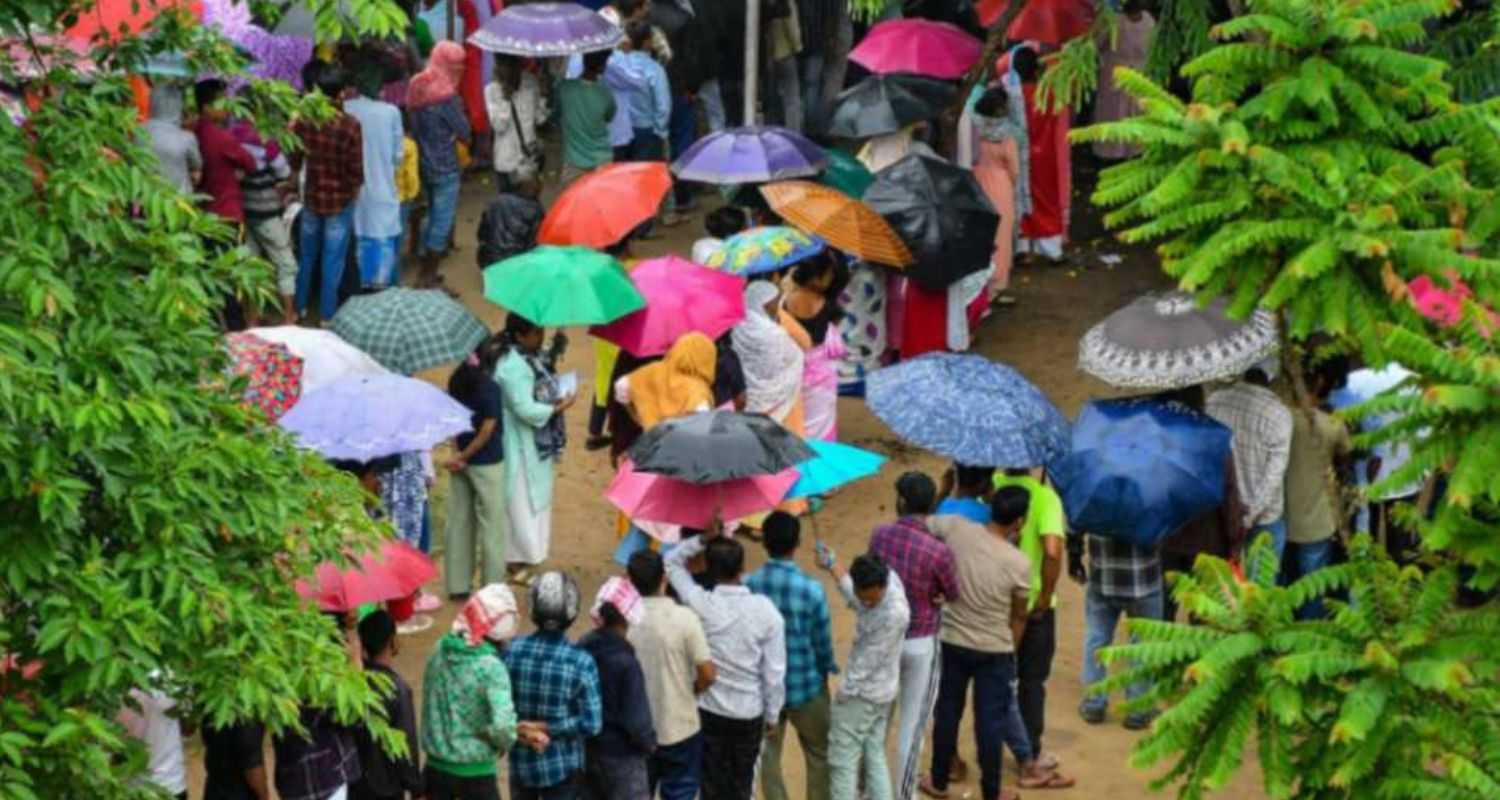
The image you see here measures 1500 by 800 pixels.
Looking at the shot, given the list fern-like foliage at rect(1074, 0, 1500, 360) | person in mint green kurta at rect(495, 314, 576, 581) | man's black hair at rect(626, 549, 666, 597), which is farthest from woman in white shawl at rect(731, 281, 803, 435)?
fern-like foliage at rect(1074, 0, 1500, 360)

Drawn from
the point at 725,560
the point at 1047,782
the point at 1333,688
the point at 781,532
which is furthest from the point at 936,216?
the point at 1333,688

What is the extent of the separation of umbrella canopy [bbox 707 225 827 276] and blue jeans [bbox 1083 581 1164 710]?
271 centimetres

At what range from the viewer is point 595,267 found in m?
12.2

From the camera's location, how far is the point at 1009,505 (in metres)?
10.3

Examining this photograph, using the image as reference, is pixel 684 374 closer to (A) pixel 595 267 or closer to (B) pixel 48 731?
(A) pixel 595 267

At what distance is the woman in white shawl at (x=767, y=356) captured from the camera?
12820mm

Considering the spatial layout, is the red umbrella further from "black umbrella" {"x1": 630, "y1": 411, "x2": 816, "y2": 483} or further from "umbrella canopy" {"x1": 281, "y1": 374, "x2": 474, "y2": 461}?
"umbrella canopy" {"x1": 281, "y1": 374, "x2": 474, "y2": 461}

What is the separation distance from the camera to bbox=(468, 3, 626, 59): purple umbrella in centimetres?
1591

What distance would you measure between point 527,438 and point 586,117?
453 centimetres

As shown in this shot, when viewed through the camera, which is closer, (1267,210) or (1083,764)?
(1267,210)

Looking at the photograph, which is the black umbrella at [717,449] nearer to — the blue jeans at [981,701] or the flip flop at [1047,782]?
the blue jeans at [981,701]

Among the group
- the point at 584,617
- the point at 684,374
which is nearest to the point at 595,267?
the point at 684,374

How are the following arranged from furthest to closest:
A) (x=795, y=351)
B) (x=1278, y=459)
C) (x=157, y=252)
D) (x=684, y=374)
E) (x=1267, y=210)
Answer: (x=795, y=351), (x=684, y=374), (x=1278, y=459), (x=1267, y=210), (x=157, y=252)

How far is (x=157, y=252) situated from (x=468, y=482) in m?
5.13
